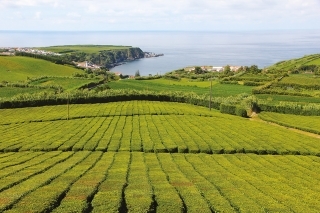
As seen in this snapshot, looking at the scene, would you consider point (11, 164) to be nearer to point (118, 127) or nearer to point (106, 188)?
point (106, 188)

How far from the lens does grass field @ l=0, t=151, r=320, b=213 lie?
1370 cm

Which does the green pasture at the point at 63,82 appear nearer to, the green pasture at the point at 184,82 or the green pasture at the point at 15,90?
the green pasture at the point at 15,90

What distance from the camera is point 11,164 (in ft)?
76.3

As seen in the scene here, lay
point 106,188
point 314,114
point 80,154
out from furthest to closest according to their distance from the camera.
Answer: point 314,114 → point 80,154 → point 106,188

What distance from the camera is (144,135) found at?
37.3m

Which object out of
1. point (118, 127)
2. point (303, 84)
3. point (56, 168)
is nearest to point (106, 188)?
point (56, 168)

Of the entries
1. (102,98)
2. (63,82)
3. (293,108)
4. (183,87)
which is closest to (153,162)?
(293,108)

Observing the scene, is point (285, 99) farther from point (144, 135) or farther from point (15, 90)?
point (15, 90)

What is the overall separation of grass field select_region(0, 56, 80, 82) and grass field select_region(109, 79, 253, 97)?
3130 centimetres

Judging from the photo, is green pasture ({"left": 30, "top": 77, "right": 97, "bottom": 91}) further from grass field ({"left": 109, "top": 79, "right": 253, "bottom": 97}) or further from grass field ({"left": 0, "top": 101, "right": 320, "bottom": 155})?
grass field ({"left": 0, "top": 101, "right": 320, "bottom": 155})

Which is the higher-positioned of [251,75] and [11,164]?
[251,75]

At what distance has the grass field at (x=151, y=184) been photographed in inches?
539

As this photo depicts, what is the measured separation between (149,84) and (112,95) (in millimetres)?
31642

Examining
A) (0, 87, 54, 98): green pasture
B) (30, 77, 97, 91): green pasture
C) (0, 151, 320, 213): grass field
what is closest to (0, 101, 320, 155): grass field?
(0, 151, 320, 213): grass field
